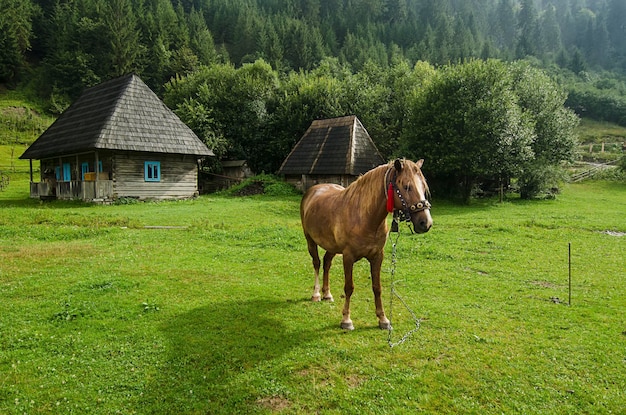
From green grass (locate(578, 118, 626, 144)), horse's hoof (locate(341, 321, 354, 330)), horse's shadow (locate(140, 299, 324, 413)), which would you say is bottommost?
horse's shadow (locate(140, 299, 324, 413))

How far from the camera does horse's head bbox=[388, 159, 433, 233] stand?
4852 mm

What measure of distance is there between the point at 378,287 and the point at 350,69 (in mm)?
60403

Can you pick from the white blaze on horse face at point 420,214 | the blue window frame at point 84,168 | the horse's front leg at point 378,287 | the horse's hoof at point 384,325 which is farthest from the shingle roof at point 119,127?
the white blaze on horse face at point 420,214

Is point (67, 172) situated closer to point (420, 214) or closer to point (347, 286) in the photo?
point (347, 286)

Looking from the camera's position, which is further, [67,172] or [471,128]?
[67,172]

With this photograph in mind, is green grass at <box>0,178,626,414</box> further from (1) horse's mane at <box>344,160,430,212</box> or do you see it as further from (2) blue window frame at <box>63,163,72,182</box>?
(2) blue window frame at <box>63,163,72,182</box>

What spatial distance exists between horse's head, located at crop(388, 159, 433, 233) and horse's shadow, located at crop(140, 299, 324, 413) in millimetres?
2361

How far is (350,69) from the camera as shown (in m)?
61.2

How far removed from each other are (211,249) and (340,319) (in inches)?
255

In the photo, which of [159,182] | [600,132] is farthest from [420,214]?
[600,132]

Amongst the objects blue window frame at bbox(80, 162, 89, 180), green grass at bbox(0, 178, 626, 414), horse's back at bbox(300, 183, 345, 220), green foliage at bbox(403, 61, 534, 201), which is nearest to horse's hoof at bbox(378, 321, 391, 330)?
green grass at bbox(0, 178, 626, 414)

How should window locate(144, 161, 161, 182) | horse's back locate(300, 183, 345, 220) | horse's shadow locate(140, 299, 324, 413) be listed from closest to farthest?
horse's shadow locate(140, 299, 324, 413) < horse's back locate(300, 183, 345, 220) < window locate(144, 161, 161, 182)

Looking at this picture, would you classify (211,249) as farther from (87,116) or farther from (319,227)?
(87,116)

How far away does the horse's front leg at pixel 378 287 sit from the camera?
583cm
